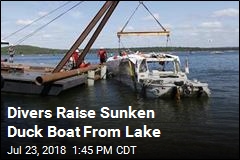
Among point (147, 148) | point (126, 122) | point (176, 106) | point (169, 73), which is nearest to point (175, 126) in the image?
point (126, 122)

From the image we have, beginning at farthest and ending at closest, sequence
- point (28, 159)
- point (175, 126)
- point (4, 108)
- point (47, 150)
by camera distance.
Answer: point (4, 108) < point (175, 126) < point (47, 150) < point (28, 159)

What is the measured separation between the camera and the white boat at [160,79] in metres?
21.4

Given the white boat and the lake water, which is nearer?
the lake water

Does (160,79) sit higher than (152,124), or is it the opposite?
(160,79)

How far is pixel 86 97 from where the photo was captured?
2308 cm

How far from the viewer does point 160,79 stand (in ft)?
74.2

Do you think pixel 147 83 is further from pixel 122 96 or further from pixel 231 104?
pixel 231 104

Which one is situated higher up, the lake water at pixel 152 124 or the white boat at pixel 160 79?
the white boat at pixel 160 79

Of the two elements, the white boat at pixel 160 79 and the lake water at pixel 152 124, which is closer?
the lake water at pixel 152 124

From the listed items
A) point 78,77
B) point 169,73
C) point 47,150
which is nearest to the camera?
point 47,150

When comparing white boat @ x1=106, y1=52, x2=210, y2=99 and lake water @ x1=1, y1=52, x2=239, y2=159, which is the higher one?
white boat @ x1=106, y1=52, x2=210, y2=99

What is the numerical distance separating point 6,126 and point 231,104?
12178 mm

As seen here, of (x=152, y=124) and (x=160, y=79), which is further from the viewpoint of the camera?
(x=160, y=79)

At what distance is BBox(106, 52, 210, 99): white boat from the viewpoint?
21.4m
